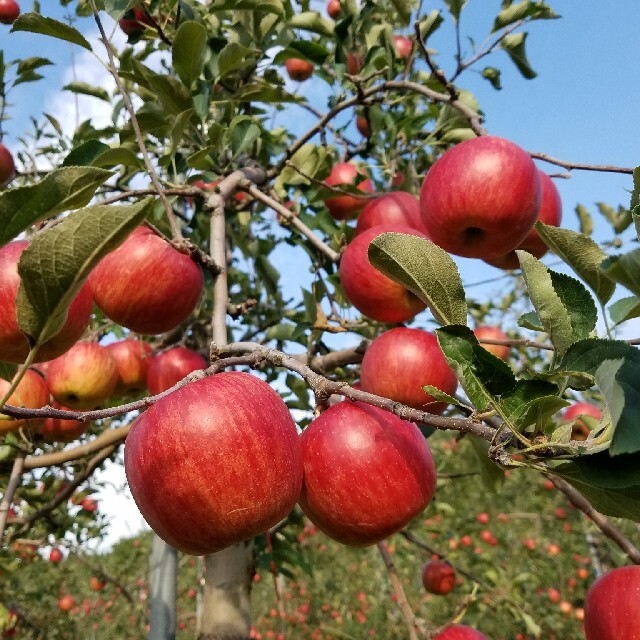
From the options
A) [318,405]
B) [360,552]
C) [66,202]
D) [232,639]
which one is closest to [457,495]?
[360,552]

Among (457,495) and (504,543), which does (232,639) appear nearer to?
(504,543)

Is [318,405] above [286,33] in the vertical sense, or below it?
below

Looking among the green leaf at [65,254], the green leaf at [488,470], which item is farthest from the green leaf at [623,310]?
the green leaf at [488,470]

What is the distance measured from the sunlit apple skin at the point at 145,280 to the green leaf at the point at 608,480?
1.05 m

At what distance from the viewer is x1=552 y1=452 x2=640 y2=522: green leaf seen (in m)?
0.51

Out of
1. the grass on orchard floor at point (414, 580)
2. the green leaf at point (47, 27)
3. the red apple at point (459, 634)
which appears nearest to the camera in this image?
the green leaf at point (47, 27)

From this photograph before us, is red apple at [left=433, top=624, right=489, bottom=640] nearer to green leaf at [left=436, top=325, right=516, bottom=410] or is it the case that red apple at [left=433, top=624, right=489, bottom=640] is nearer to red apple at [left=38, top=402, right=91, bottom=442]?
green leaf at [left=436, top=325, right=516, bottom=410]

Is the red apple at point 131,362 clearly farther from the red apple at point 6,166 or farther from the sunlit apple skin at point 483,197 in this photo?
the sunlit apple skin at point 483,197

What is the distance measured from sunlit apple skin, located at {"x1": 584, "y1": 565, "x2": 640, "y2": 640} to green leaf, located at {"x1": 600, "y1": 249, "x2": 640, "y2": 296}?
0.88 metres

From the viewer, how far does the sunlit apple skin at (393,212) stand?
1.78 meters

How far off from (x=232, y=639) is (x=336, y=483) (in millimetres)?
1123

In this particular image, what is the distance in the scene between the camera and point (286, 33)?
2.39 m

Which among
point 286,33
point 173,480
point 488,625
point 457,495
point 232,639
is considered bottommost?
point 457,495

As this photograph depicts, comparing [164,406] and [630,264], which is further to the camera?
[164,406]
